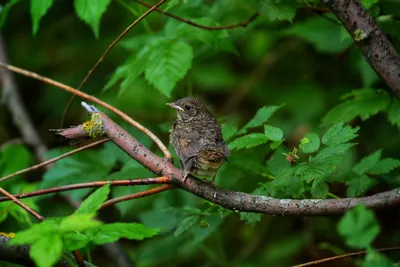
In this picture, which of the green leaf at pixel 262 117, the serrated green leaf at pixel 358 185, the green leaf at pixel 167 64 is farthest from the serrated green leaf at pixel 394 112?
the green leaf at pixel 167 64

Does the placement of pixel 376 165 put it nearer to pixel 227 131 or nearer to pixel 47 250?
pixel 227 131

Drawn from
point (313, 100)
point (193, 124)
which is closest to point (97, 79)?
point (313, 100)

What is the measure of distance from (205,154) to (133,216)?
314 centimetres

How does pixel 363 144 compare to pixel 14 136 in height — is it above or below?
below

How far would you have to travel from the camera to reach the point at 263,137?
272 cm

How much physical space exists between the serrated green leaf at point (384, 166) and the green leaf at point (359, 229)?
1192mm

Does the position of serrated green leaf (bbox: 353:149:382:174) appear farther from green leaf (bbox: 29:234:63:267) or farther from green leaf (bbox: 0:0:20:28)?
green leaf (bbox: 0:0:20:28)

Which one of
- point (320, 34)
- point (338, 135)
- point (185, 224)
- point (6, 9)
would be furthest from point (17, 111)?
point (338, 135)

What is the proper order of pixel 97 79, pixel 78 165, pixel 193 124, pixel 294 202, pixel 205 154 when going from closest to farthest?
1. pixel 294 202
2. pixel 205 154
3. pixel 193 124
4. pixel 78 165
5. pixel 97 79

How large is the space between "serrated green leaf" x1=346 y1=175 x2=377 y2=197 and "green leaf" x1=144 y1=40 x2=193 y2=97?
1.10m

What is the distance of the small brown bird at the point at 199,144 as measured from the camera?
299cm

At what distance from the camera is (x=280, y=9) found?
3.22 m

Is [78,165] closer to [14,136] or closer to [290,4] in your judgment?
[290,4]

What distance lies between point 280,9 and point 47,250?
1.82 m
